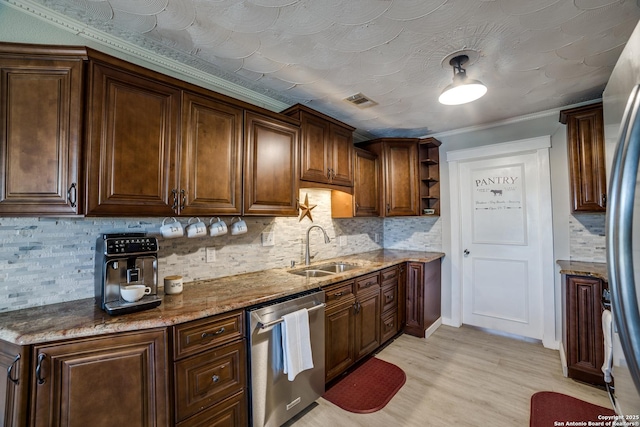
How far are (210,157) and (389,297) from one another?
225 centimetres

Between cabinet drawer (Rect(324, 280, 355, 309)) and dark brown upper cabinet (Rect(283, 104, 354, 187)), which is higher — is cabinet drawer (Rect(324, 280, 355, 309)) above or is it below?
below

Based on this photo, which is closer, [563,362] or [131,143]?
[131,143]

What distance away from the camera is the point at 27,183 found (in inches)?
54.0

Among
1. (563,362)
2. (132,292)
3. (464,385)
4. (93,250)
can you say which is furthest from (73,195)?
(563,362)

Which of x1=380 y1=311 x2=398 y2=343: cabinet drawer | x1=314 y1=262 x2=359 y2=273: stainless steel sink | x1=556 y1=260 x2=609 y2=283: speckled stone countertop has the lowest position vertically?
x1=380 y1=311 x2=398 y2=343: cabinet drawer

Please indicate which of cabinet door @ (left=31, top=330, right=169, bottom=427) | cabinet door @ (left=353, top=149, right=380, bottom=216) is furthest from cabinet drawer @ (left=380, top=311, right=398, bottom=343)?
cabinet door @ (left=31, top=330, right=169, bottom=427)

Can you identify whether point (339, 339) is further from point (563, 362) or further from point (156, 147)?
point (563, 362)

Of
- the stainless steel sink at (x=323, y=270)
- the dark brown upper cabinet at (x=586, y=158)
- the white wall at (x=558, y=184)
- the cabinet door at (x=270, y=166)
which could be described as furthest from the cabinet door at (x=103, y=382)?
the white wall at (x=558, y=184)

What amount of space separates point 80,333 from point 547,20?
2.84m

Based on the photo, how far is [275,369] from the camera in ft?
5.94

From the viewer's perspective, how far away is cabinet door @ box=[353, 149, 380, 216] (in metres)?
3.24

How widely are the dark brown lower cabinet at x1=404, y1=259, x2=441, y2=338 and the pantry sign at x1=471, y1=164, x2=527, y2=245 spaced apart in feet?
2.63

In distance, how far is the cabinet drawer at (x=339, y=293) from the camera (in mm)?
2250

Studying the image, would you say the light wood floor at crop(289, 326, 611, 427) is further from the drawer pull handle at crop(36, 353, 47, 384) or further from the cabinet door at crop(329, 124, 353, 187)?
the cabinet door at crop(329, 124, 353, 187)
